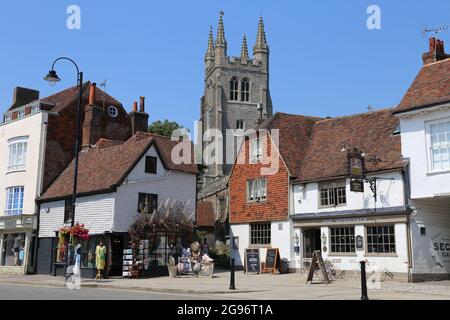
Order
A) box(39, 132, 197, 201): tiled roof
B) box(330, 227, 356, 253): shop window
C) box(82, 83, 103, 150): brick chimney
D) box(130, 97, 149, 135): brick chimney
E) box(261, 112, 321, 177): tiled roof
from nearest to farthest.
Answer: box(330, 227, 356, 253): shop window → box(39, 132, 197, 201): tiled roof → box(261, 112, 321, 177): tiled roof → box(82, 83, 103, 150): brick chimney → box(130, 97, 149, 135): brick chimney

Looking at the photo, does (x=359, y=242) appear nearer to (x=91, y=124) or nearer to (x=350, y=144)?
(x=350, y=144)

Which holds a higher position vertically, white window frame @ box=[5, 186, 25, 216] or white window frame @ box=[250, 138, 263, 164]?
white window frame @ box=[250, 138, 263, 164]

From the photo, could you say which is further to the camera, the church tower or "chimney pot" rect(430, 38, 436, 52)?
the church tower

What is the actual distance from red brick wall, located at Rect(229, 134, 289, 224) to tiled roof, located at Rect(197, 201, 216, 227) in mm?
22155

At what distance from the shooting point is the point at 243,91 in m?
104

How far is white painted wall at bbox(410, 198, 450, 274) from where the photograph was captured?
81.8 feet

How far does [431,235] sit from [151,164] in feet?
51.1

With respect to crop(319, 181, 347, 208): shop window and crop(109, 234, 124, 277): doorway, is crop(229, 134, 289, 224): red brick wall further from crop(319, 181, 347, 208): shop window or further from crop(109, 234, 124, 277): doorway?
crop(109, 234, 124, 277): doorway

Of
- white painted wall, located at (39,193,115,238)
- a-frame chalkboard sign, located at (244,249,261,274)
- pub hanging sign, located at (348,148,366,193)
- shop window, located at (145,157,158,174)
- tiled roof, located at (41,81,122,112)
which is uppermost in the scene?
tiled roof, located at (41,81,122,112)

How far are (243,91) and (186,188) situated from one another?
7210 centimetres

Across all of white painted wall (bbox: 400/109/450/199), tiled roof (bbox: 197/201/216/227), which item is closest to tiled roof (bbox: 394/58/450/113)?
white painted wall (bbox: 400/109/450/199)
